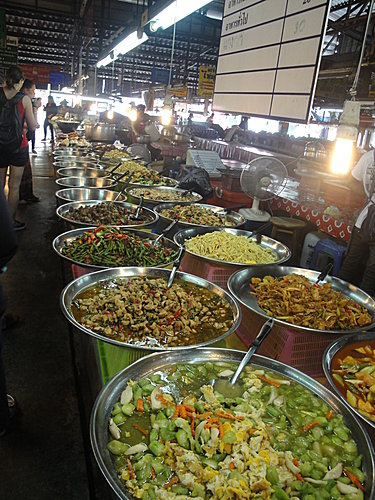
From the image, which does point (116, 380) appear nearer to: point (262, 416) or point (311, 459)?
point (262, 416)

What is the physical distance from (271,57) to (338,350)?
2668 millimetres

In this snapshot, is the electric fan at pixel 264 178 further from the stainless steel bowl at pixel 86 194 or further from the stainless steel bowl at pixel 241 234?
the stainless steel bowl at pixel 86 194

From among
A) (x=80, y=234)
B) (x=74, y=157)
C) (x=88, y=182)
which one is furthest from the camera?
(x=74, y=157)

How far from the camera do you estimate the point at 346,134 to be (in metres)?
3.05

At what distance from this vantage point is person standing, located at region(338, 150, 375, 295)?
4.16 m

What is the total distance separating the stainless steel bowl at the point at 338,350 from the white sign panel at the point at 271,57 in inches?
66.4

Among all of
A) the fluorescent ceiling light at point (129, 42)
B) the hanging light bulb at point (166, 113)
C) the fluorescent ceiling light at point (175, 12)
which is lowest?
the hanging light bulb at point (166, 113)

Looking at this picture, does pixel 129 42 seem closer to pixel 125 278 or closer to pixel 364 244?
pixel 364 244

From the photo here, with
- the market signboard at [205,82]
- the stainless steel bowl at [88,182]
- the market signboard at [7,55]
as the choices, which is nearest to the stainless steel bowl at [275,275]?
the stainless steel bowl at [88,182]

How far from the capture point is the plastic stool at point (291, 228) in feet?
18.3

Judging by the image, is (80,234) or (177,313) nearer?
(177,313)

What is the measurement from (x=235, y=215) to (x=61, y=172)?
11.0 feet

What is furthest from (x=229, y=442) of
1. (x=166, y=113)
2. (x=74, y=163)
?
(x=166, y=113)

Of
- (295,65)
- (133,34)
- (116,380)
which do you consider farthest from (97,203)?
(133,34)
